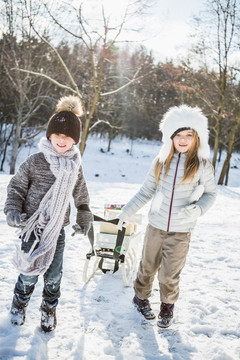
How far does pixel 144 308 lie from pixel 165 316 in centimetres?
23

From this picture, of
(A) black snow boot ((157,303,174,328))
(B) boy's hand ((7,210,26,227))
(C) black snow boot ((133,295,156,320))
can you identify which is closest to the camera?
(B) boy's hand ((7,210,26,227))

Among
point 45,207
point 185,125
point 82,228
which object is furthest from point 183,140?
point 45,207

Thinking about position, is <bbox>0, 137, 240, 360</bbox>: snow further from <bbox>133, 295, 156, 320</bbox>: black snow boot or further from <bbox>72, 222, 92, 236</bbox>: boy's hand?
<bbox>72, 222, 92, 236</bbox>: boy's hand

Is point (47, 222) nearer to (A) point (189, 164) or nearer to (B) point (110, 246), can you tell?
(A) point (189, 164)

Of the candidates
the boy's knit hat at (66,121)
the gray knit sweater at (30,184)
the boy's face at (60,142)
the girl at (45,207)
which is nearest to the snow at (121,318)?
the girl at (45,207)

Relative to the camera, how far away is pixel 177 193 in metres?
→ 2.62

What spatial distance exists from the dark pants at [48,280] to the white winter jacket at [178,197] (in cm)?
89

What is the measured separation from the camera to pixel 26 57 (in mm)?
12430

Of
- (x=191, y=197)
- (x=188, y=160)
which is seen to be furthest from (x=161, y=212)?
(x=188, y=160)

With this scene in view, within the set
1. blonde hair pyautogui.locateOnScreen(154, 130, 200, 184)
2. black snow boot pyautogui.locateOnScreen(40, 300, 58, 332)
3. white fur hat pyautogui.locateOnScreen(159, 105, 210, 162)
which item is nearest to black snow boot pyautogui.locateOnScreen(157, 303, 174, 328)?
black snow boot pyautogui.locateOnScreen(40, 300, 58, 332)

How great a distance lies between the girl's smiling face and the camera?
8.59 ft

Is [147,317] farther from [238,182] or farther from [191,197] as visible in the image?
[238,182]

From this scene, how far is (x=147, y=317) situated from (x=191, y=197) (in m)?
1.21

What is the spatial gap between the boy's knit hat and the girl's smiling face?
0.88 m
